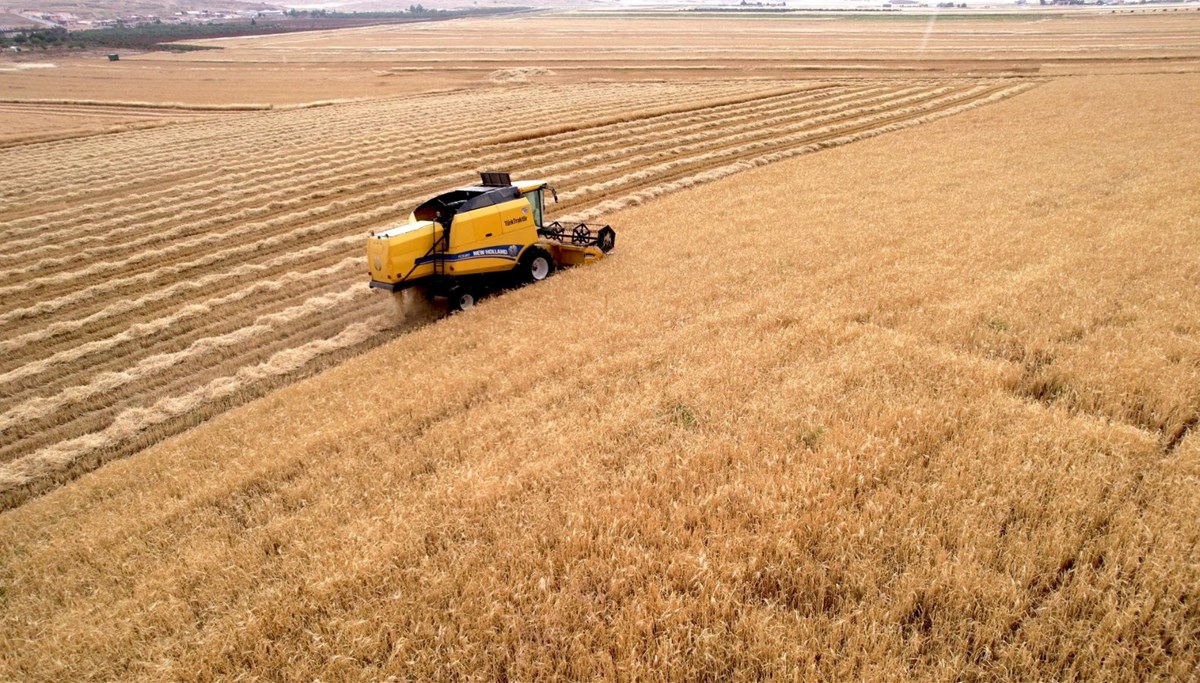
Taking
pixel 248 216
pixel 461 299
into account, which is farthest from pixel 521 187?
pixel 248 216

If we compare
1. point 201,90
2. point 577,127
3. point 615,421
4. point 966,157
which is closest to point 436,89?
point 201,90

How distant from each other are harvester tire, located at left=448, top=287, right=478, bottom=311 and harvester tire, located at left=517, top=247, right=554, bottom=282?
4.71 feet

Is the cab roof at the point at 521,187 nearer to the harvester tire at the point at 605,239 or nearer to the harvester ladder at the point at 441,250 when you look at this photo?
the harvester ladder at the point at 441,250

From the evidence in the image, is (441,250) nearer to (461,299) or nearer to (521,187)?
(461,299)

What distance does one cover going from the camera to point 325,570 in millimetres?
5590

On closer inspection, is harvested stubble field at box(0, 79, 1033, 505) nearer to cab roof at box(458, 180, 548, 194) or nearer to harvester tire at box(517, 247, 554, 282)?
harvester tire at box(517, 247, 554, 282)

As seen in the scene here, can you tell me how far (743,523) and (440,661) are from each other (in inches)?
106

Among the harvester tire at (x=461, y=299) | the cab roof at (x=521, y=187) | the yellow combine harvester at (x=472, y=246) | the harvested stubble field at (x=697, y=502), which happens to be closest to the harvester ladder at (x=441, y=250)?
the yellow combine harvester at (x=472, y=246)

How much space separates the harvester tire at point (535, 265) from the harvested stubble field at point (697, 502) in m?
2.81

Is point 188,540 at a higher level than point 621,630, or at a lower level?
lower

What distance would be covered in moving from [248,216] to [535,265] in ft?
40.5

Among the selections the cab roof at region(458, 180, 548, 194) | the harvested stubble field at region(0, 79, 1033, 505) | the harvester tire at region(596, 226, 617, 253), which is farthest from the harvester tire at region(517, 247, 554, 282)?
the harvested stubble field at region(0, 79, 1033, 505)

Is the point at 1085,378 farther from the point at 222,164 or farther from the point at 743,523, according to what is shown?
the point at 222,164

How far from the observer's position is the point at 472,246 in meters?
13.8
